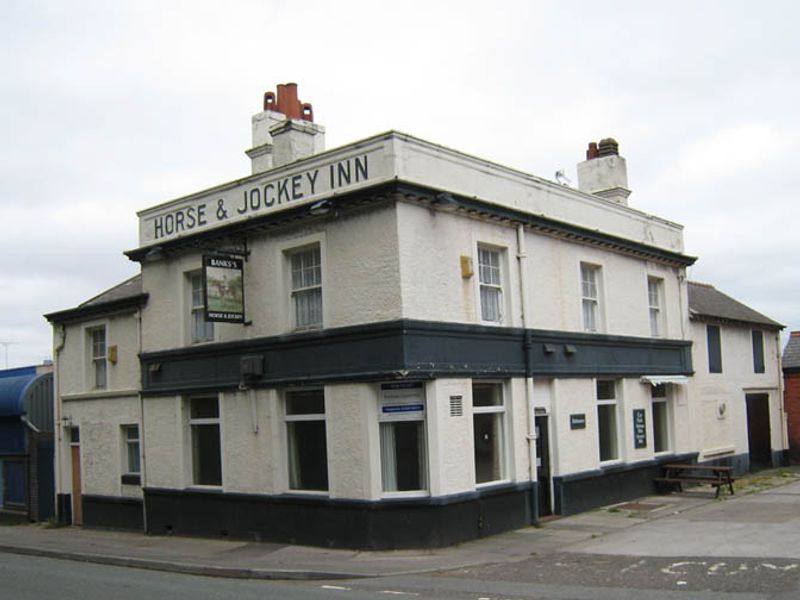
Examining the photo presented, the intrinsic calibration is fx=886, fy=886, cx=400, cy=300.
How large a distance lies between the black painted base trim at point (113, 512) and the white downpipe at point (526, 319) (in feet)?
28.7

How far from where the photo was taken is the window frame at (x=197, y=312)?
18.5m

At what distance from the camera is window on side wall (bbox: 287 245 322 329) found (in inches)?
642

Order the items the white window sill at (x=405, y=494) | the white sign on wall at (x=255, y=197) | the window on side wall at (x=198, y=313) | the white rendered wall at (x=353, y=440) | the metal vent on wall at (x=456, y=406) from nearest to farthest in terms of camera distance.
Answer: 1. the white window sill at (x=405, y=494)
2. the white rendered wall at (x=353, y=440)
3. the metal vent on wall at (x=456, y=406)
4. the white sign on wall at (x=255, y=197)
5. the window on side wall at (x=198, y=313)

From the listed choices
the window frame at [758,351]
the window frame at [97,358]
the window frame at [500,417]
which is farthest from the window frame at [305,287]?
the window frame at [758,351]

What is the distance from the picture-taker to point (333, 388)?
1559 cm

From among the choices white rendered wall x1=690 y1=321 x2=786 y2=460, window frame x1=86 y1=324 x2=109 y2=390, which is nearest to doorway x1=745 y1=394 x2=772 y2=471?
white rendered wall x1=690 y1=321 x2=786 y2=460

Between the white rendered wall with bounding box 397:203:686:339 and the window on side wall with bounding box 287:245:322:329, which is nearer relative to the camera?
the white rendered wall with bounding box 397:203:686:339

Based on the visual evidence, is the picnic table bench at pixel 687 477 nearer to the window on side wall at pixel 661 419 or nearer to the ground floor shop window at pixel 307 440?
the window on side wall at pixel 661 419

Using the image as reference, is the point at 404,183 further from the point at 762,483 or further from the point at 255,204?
the point at 762,483

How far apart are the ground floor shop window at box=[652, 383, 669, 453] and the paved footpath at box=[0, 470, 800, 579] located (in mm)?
2466

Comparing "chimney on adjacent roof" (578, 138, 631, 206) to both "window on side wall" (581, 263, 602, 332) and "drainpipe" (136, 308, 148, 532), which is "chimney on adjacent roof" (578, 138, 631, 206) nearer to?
"window on side wall" (581, 263, 602, 332)

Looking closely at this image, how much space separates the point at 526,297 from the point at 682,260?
737 cm

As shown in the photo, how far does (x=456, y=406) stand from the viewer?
1534 centimetres

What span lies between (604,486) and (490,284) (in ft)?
18.0
